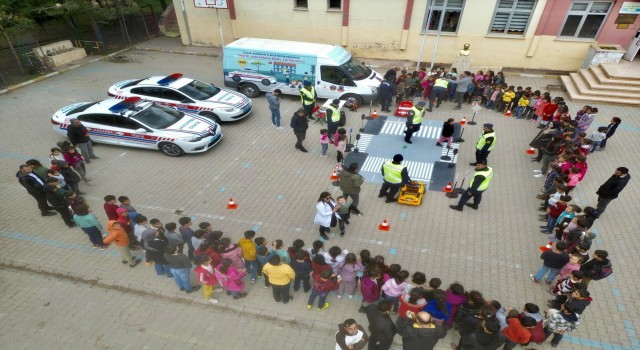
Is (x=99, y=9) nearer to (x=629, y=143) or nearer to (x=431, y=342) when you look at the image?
(x=431, y=342)

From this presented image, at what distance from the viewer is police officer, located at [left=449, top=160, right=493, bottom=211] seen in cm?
803

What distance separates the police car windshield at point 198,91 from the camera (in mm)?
12617

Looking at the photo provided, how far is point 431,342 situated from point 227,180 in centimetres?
706

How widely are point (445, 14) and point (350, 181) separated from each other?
13.6 m

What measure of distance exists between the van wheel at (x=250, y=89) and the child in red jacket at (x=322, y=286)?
1057 cm

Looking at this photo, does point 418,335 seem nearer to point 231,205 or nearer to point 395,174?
point 395,174

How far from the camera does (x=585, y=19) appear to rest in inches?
635

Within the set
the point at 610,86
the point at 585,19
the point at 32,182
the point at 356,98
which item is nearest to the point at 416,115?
the point at 356,98

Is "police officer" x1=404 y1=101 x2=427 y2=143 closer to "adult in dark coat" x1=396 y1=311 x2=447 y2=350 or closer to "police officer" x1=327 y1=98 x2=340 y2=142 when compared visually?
"police officer" x1=327 y1=98 x2=340 y2=142

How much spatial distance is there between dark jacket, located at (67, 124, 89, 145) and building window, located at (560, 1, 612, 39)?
1989cm

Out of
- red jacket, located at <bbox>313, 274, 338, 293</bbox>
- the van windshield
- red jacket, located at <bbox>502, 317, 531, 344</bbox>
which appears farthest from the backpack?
the van windshield

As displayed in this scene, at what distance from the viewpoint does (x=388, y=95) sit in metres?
13.6

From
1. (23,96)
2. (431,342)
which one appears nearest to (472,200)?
(431,342)

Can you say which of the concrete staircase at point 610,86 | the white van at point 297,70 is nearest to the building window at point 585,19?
the concrete staircase at point 610,86
